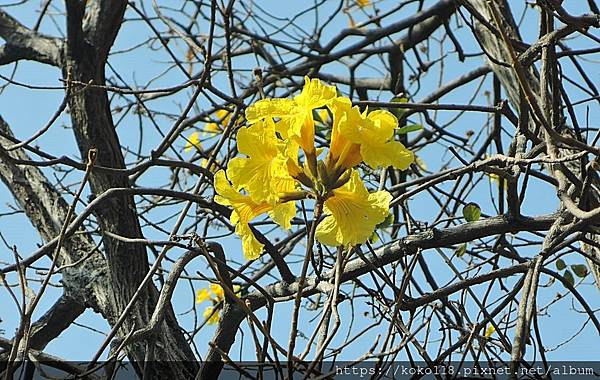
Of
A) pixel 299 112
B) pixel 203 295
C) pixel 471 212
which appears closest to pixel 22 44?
pixel 203 295

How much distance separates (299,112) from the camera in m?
1.03

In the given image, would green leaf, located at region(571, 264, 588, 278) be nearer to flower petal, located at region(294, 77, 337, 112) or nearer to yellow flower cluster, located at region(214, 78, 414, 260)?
yellow flower cluster, located at region(214, 78, 414, 260)

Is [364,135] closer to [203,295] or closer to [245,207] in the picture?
[245,207]

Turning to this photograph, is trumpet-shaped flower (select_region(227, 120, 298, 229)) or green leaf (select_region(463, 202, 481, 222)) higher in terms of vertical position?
green leaf (select_region(463, 202, 481, 222))

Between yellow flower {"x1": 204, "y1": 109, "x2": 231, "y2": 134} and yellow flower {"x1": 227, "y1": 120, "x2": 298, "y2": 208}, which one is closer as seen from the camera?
yellow flower {"x1": 227, "y1": 120, "x2": 298, "y2": 208}

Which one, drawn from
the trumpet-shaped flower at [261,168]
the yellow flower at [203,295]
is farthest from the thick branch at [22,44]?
the trumpet-shaped flower at [261,168]

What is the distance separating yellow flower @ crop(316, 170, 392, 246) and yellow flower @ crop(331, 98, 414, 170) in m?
0.04

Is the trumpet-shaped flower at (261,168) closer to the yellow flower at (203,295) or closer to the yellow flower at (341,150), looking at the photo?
the yellow flower at (341,150)

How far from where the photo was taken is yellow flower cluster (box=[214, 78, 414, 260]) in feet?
3.32

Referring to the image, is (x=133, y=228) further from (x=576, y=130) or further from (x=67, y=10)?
(x=576, y=130)

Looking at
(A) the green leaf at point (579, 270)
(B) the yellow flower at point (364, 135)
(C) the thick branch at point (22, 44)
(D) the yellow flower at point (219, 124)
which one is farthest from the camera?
(D) the yellow flower at point (219, 124)

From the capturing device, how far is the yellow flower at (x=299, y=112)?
3.33ft

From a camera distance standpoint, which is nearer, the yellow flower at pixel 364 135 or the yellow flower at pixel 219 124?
the yellow flower at pixel 364 135

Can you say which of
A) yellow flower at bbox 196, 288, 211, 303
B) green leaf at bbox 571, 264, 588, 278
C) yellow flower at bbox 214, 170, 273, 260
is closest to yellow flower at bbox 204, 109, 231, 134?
yellow flower at bbox 196, 288, 211, 303
